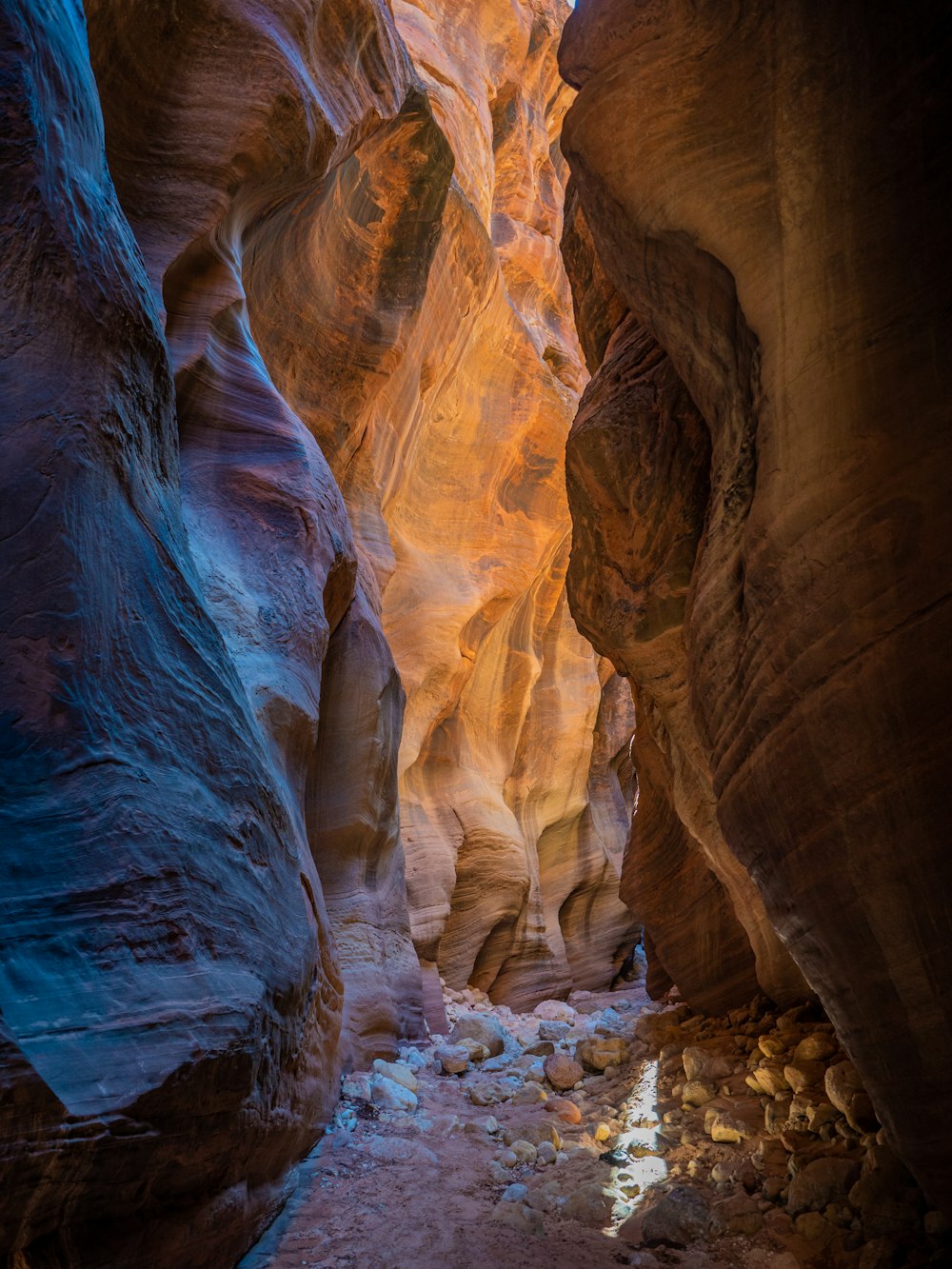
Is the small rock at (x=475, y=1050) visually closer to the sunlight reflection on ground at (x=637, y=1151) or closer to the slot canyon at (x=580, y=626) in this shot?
the slot canyon at (x=580, y=626)

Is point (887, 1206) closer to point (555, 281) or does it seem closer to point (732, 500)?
point (732, 500)

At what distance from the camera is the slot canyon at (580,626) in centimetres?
247

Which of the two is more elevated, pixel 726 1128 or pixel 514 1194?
pixel 726 1128

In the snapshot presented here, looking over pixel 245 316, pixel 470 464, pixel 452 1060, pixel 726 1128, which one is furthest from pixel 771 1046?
pixel 470 464

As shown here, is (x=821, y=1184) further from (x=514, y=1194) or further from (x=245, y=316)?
(x=245, y=316)

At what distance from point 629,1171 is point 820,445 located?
10.5 ft

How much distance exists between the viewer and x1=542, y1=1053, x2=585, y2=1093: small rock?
573 cm

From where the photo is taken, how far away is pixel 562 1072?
19.0 feet

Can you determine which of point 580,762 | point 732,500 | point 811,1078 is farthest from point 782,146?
point 580,762

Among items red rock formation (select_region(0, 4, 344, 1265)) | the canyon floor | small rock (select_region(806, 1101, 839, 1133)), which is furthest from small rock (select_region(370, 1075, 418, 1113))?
small rock (select_region(806, 1101, 839, 1133))

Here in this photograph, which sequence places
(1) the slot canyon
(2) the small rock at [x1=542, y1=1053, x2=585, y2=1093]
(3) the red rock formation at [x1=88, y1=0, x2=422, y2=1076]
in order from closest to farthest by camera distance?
(1) the slot canyon, (3) the red rock formation at [x1=88, y1=0, x2=422, y2=1076], (2) the small rock at [x1=542, y1=1053, x2=585, y2=1093]

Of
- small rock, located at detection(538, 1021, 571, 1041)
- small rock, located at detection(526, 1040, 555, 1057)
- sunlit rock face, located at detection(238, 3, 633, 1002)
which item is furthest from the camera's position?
sunlit rock face, located at detection(238, 3, 633, 1002)

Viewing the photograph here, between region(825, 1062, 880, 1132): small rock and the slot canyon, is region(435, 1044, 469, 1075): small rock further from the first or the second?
region(825, 1062, 880, 1132): small rock

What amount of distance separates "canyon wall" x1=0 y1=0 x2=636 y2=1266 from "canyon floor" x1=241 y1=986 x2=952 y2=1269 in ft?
1.13
